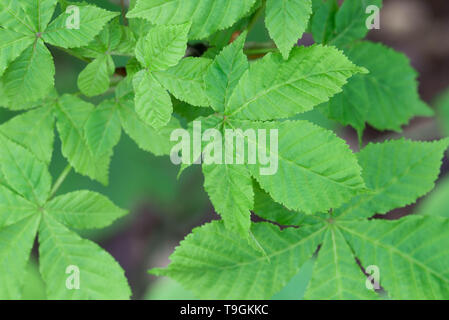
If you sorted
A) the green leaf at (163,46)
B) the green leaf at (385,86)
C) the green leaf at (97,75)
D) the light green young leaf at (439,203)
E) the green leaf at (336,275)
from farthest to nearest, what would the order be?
the light green young leaf at (439,203) < the green leaf at (385,86) < the green leaf at (336,275) < the green leaf at (97,75) < the green leaf at (163,46)

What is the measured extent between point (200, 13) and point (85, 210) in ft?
1.58

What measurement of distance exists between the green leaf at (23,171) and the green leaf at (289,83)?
43cm

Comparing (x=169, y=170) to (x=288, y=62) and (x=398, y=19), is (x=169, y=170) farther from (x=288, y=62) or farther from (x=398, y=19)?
(x=398, y=19)

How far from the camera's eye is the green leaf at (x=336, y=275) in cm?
99

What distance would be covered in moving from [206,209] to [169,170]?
813 mm

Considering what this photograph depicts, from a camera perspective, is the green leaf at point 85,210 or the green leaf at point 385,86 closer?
the green leaf at point 85,210

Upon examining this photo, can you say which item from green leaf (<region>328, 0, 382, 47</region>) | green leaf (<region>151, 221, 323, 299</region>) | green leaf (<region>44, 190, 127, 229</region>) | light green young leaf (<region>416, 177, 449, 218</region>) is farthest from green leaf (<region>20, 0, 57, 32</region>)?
light green young leaf (<region>416, 177, 449, 218</region>)

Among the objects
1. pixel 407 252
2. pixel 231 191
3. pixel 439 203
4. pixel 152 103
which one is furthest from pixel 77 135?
pixel 439 203

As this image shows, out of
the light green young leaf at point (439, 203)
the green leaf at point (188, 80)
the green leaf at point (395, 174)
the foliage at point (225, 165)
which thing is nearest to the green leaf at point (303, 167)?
the foliage at point (225, 165)

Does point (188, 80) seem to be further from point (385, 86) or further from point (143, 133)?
point (385, 86)

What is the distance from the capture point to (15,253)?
3.19 feet

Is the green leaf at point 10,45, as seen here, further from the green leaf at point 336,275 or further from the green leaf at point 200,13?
the green leaf at point 336,275

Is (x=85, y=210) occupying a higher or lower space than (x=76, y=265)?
higher

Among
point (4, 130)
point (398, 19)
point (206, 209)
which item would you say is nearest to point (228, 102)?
point (4, 130)
